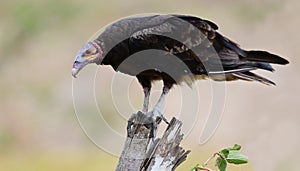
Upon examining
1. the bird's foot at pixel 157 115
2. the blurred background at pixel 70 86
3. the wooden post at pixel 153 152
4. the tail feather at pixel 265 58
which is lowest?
the wooden post at pixel 153 152

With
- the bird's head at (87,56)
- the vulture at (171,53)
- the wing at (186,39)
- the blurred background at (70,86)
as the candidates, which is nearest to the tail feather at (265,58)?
the vulture at (171,53)

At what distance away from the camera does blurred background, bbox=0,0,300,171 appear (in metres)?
9.36

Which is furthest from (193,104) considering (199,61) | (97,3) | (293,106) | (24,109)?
(97,3)

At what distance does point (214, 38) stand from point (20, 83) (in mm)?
6919

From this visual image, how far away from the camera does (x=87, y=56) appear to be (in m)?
3.97

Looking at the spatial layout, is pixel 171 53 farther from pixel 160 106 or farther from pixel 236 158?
pixel 236 158

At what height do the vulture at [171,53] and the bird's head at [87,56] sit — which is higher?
the vulture at [171,53]

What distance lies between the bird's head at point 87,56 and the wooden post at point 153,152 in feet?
1.58

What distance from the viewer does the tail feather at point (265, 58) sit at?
435cm

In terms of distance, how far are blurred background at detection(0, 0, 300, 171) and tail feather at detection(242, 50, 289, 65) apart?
403 centimetres

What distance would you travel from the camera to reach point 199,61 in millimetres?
4348

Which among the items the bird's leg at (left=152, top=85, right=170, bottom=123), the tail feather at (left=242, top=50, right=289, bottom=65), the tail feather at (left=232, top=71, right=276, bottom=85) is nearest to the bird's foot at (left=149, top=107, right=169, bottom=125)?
the bird's leg at (left=152, top=85, right=170, bottom=123)

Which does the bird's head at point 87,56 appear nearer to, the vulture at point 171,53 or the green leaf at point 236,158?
the vulture at point 171,53

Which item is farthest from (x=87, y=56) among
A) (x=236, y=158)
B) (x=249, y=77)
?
(x=236, y=158)
